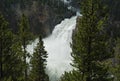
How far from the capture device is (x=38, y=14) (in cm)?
9981

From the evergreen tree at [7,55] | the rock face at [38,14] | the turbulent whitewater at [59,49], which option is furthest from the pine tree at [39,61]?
the rock face at [38,14]

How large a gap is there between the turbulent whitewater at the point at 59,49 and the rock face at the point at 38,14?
110 inches

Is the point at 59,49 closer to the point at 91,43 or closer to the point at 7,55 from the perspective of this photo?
the point at 7,55

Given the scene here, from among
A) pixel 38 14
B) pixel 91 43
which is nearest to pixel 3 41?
pixel 91 43

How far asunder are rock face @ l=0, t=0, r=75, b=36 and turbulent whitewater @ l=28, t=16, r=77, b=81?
2.79 m

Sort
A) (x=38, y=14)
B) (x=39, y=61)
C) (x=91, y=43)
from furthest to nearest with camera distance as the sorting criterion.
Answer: (x=38, y=14) → (x=39, y=61) → (x=91, y=43)

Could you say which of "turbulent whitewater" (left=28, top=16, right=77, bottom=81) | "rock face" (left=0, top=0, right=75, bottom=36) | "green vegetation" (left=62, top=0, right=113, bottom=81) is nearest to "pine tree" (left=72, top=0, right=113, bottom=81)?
"green vegetation" (left=62, top=0, right=113, bottom=81)

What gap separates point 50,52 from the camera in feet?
286

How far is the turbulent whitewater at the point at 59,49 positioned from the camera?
7365 cm

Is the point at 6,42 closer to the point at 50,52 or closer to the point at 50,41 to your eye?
the point at 50,52

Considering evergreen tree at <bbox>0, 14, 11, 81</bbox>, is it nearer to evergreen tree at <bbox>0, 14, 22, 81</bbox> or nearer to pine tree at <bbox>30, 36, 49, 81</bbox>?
evergreen tree at <bbox>0, 14, 22, 81</bbox>

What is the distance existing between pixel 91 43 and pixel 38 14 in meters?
74.5

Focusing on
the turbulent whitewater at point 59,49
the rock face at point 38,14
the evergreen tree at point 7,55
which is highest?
the evergreen tree at point 7,55

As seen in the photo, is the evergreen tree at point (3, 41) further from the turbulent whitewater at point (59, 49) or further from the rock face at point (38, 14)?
the rock face at point (38, 14)
